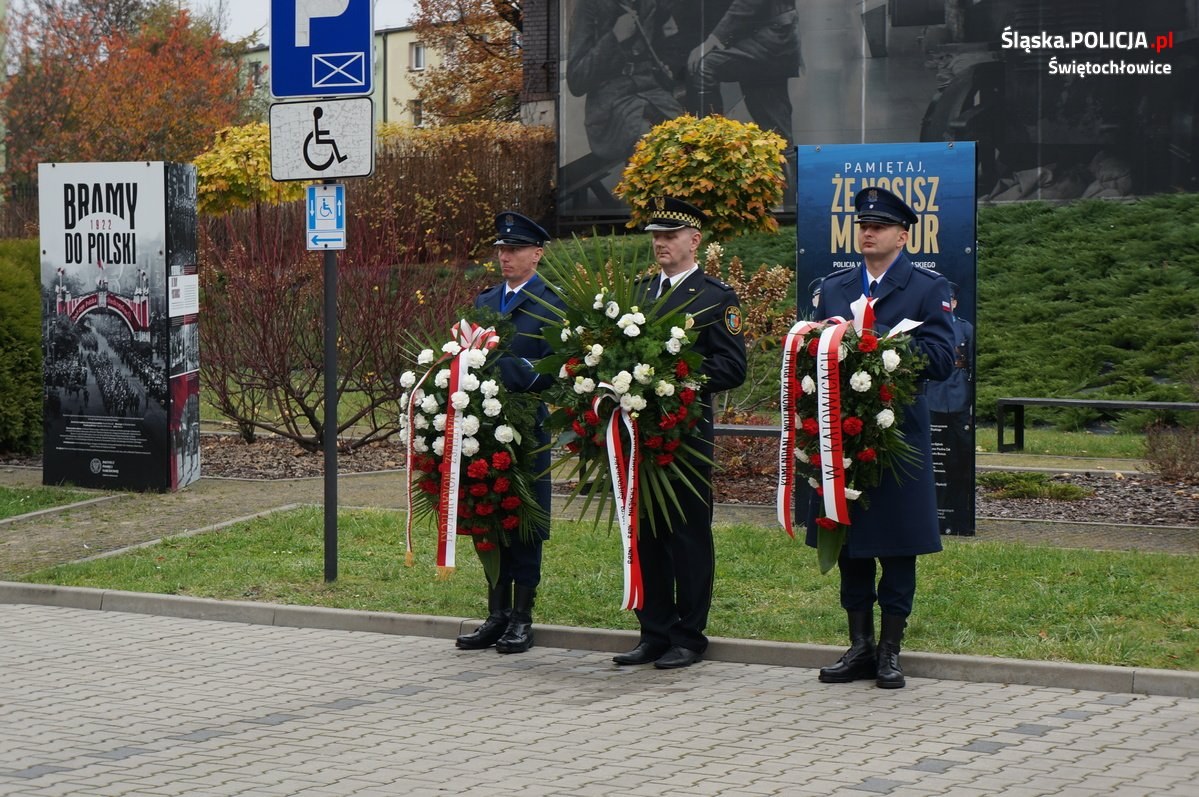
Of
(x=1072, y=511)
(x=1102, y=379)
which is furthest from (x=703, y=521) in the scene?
(x=1102, y=379)

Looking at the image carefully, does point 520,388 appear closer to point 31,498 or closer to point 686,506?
point 686,506

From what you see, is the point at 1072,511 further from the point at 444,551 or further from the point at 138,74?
the point at 138,74

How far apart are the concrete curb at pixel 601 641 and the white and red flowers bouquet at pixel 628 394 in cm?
67

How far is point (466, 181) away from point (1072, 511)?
21055mm

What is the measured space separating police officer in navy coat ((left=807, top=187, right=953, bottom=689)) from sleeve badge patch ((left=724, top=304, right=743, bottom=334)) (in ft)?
1.64

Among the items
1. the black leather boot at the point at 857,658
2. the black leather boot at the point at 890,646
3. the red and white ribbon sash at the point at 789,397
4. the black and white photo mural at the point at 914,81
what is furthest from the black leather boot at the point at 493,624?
the black and white photo mural at the point at 914,81

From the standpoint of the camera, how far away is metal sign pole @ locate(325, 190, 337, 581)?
945cm

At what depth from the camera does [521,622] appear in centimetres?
807

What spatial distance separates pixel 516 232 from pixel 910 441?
222cm

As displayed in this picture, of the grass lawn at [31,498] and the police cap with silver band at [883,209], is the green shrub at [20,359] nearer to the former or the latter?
the grass lawn at [31,498]

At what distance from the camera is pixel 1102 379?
2092 cm

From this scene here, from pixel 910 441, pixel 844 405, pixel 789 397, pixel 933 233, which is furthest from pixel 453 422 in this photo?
pixel 933 233

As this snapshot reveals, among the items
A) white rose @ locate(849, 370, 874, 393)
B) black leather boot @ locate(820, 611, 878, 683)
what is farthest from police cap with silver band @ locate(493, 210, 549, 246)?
black leather boot @ locate(820, 611, 878, 683)

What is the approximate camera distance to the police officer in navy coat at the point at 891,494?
7.13 meters
